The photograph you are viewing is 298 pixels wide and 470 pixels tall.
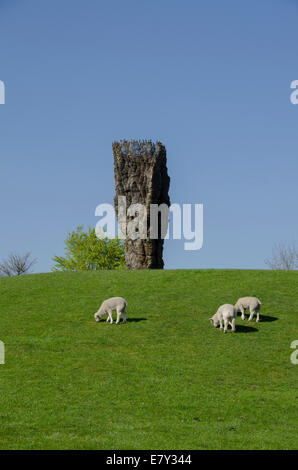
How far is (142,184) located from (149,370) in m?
34.2

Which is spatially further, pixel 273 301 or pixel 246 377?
pixel 273 301

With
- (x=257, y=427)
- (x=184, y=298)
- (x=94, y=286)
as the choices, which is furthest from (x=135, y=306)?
(x=257, y=427)

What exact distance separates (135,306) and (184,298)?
306 centimetres

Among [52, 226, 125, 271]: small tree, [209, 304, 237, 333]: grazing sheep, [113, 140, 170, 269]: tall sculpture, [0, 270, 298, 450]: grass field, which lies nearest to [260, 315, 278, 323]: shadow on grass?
[0, 270, 298, 450]: grass field

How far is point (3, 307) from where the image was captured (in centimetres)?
2967

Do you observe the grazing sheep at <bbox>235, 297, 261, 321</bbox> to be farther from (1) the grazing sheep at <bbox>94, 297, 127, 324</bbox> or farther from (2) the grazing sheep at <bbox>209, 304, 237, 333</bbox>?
(1) the grazing sheep at <bbox>94, 297, 127, 324</bbox>

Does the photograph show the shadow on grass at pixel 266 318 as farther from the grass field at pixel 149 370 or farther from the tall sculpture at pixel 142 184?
the tall sculpture at pixel 142 184

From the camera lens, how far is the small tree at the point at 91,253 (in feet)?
242

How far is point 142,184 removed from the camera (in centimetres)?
5175

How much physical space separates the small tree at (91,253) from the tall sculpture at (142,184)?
21.2m

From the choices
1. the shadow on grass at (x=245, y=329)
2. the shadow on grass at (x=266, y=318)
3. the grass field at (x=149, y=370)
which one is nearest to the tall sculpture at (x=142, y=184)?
the grass field at (x=149, y=370)
